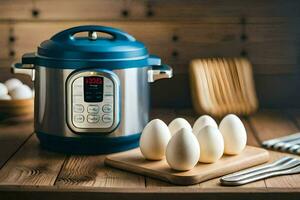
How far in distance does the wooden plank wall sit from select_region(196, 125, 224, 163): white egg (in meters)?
0.62

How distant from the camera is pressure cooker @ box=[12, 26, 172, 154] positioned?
1.32m

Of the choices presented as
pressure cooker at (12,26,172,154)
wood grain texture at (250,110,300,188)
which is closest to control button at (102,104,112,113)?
pressure cooker at (12,26,172,154)

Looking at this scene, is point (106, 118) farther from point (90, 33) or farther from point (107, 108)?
point (90, 33)

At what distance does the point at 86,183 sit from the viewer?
1.16 metres

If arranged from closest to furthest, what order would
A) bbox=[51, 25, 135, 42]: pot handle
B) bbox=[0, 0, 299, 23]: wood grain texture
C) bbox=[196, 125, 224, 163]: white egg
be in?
1. bbox=[196, 125, 224, 163]: white egg
2. bbox=[51, 25, 135, 42]: pot handle
3. bbox=[0, 0, 299, 23]: wood grain texture

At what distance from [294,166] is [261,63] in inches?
25.2

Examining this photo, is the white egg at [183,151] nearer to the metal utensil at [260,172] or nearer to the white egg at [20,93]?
the metal utensil at [260,172]

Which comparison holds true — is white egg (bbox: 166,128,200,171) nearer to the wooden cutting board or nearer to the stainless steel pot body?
the wooden cutting board

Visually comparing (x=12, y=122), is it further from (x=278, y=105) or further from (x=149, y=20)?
(x=278, y=105)

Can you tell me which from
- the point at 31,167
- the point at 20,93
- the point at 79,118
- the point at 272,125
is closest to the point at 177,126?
the point at 79,118

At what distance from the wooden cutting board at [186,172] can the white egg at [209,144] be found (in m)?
0.01

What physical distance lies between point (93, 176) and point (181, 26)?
0.74 metres

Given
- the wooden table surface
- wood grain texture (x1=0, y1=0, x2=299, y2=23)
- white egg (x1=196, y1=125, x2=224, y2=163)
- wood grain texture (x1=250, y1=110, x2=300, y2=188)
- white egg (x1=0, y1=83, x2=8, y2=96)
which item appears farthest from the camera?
wood grain texture (x1=0, y1=0, x2=299, y2=23)

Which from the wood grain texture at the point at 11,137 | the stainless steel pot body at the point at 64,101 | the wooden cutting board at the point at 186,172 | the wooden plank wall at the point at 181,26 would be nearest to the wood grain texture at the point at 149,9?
the wooden plank wall at the point at 181,26
